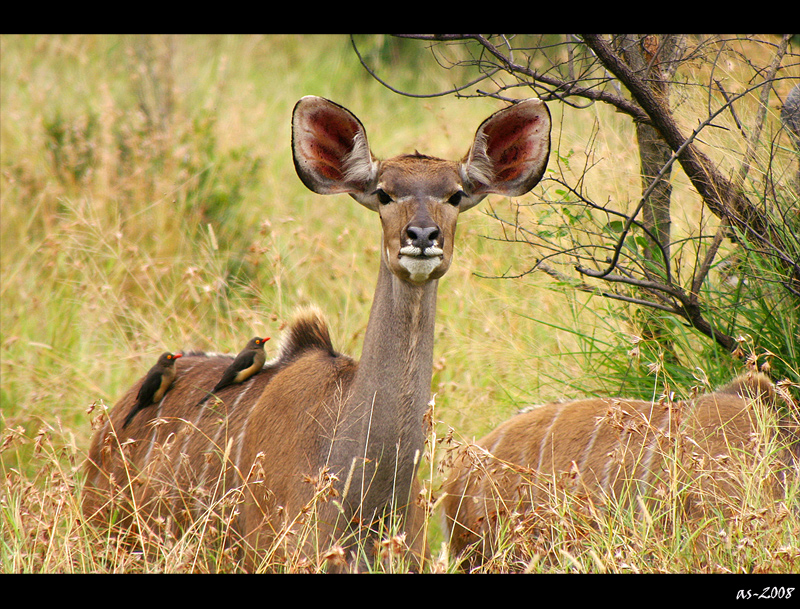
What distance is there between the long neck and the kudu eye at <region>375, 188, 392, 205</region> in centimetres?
23

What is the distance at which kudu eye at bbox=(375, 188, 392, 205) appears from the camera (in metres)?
3.19

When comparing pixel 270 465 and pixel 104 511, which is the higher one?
pixel 270 465

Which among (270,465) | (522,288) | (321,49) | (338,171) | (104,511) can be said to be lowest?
(104,511)

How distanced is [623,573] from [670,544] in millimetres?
326

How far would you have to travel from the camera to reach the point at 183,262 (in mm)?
6289

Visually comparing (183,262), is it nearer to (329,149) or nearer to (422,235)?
(329,149)

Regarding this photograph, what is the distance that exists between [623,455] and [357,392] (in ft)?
3.02

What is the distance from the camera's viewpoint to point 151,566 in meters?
3.09

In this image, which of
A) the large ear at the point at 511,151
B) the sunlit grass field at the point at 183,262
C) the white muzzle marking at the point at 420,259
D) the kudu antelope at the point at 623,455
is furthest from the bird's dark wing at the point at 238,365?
the large ear at the point at 511,151

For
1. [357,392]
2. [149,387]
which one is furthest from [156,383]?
[357,392]

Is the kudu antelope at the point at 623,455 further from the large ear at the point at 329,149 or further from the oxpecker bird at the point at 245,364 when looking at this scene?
the large ear at the point at 329,149

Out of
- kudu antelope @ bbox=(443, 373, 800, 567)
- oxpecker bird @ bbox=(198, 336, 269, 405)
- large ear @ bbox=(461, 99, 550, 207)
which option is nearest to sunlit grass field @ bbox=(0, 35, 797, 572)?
kudu antelope @ bbox=(443, 373, 800, 567)

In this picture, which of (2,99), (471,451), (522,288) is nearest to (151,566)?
(471,451)
